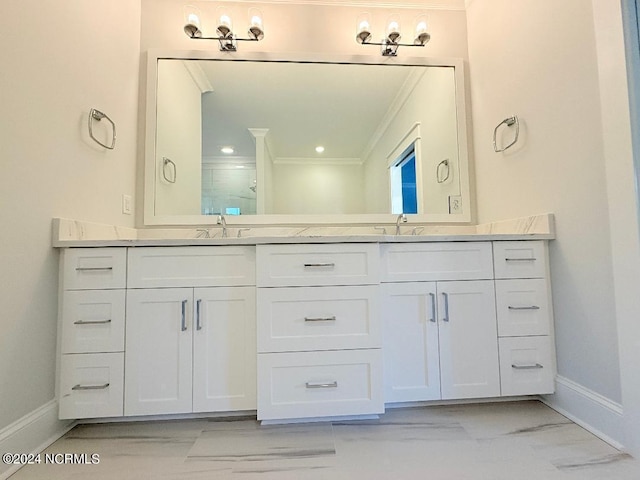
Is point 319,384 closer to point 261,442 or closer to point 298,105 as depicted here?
point 261,442

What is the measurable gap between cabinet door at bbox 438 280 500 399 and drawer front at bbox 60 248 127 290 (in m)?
1.41

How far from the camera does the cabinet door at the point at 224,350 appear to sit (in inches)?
54.4

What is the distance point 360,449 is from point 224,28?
2304mm

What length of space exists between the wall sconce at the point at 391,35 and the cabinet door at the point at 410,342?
1.57m

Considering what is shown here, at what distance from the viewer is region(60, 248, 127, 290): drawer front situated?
1.36 metres

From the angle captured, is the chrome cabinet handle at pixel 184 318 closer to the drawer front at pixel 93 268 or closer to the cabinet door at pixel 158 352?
the cabinet door at pixel 158 352

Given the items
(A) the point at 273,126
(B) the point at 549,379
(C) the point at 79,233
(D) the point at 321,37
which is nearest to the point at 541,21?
(D) the point at 321,37

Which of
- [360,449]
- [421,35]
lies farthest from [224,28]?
[360,449]

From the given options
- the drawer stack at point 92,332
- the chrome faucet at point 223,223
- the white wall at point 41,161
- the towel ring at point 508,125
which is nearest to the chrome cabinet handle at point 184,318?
the drawer stack at point 92,332

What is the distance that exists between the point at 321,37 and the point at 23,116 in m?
1.69

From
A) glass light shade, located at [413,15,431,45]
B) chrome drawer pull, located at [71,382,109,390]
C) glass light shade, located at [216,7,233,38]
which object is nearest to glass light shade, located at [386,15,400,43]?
glass light shade, located at [413,15,431,45]

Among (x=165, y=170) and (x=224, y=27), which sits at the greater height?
(x=224, y=27)

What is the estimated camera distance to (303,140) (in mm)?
2113

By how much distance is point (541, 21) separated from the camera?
1533mm
